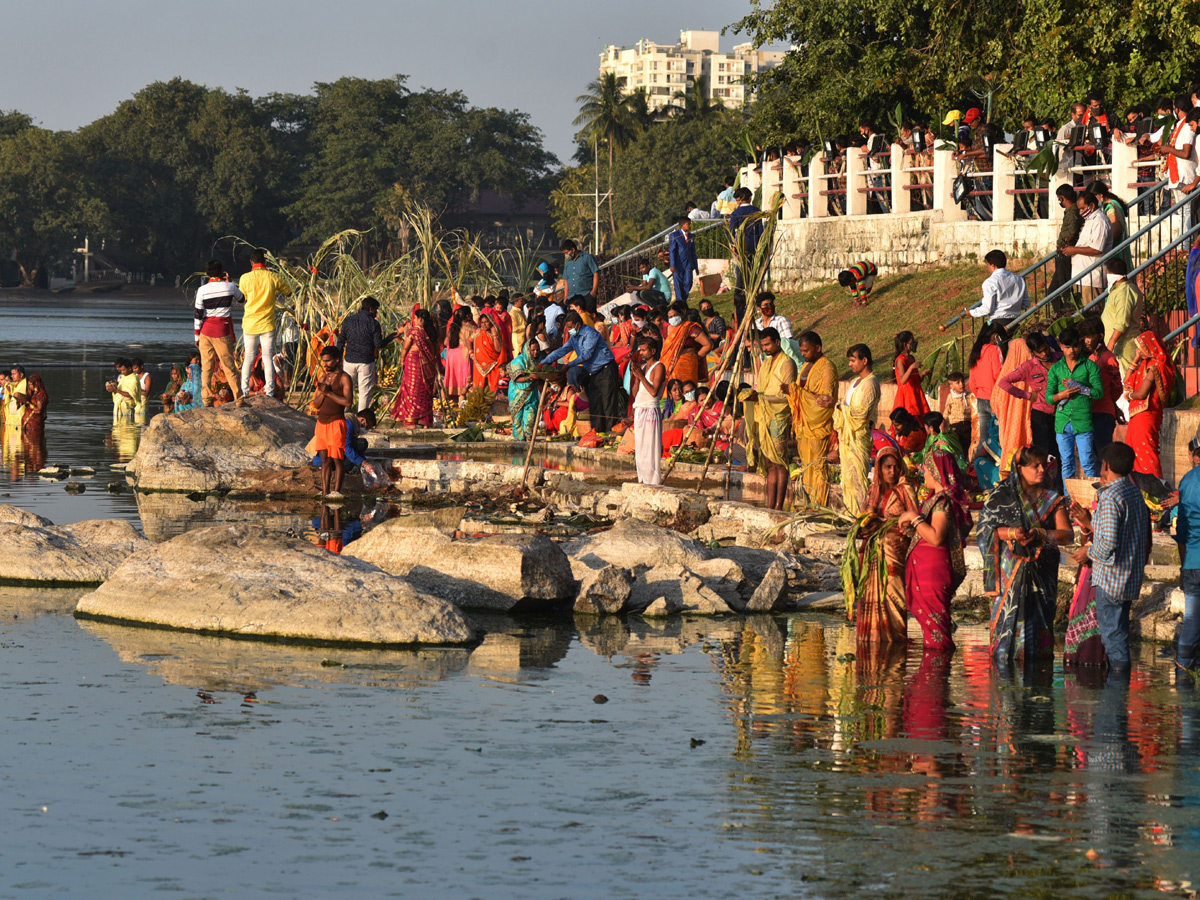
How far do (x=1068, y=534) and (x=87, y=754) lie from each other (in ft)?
16.0

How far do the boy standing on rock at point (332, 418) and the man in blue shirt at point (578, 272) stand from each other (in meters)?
7.61

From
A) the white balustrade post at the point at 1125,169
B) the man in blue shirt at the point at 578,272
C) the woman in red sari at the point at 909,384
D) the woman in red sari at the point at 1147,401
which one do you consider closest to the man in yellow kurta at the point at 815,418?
the woman in red sari at the point at 909,384

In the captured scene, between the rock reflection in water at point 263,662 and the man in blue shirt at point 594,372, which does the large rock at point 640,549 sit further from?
the man in blue shirt at point 594,372

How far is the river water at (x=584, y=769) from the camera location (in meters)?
5.25

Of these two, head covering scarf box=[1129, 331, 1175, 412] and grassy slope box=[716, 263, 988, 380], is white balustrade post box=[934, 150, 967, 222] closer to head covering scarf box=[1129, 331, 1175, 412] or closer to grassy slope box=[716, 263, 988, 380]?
grassy slope box=[716, 263, 988, 380]

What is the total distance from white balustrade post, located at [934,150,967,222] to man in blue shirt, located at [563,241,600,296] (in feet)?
16.7

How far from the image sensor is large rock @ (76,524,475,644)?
28.6 feet

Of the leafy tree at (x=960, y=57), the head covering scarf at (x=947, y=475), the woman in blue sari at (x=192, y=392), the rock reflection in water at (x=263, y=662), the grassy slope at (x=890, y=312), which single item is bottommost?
the rock reflection in water at (x=263, y=662)

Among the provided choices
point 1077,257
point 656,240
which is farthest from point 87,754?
point 656,240

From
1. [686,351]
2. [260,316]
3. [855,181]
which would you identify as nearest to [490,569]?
[686,351]

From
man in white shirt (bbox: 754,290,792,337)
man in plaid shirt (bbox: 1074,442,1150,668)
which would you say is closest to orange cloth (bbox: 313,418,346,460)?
man in white shirt (bbox: 754,290,792,337)

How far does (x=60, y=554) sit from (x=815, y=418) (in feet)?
18.0

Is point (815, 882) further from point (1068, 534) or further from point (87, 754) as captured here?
point (1068, 534)

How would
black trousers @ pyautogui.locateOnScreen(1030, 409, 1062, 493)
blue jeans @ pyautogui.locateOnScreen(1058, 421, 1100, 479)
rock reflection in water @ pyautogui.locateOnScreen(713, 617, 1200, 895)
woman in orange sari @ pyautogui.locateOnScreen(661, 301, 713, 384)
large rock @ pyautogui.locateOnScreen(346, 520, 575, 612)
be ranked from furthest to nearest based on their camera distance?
woman in orange sari @ pyautogui.locateOnScreen(661, 301, 713, 384)
black trousers @ pyautogui.locateOnScreen(1030, 409, 1062, 493)
blue jeans @ pyautogui.locateOnScreen(1058, 421, 1100, 479)
large rock @ pyautogui.locateOnScreen(346, 520, 575, 612)
rock reflection in water @ pyautogui.locateOnScreen(713, 617, 1200, 895)
